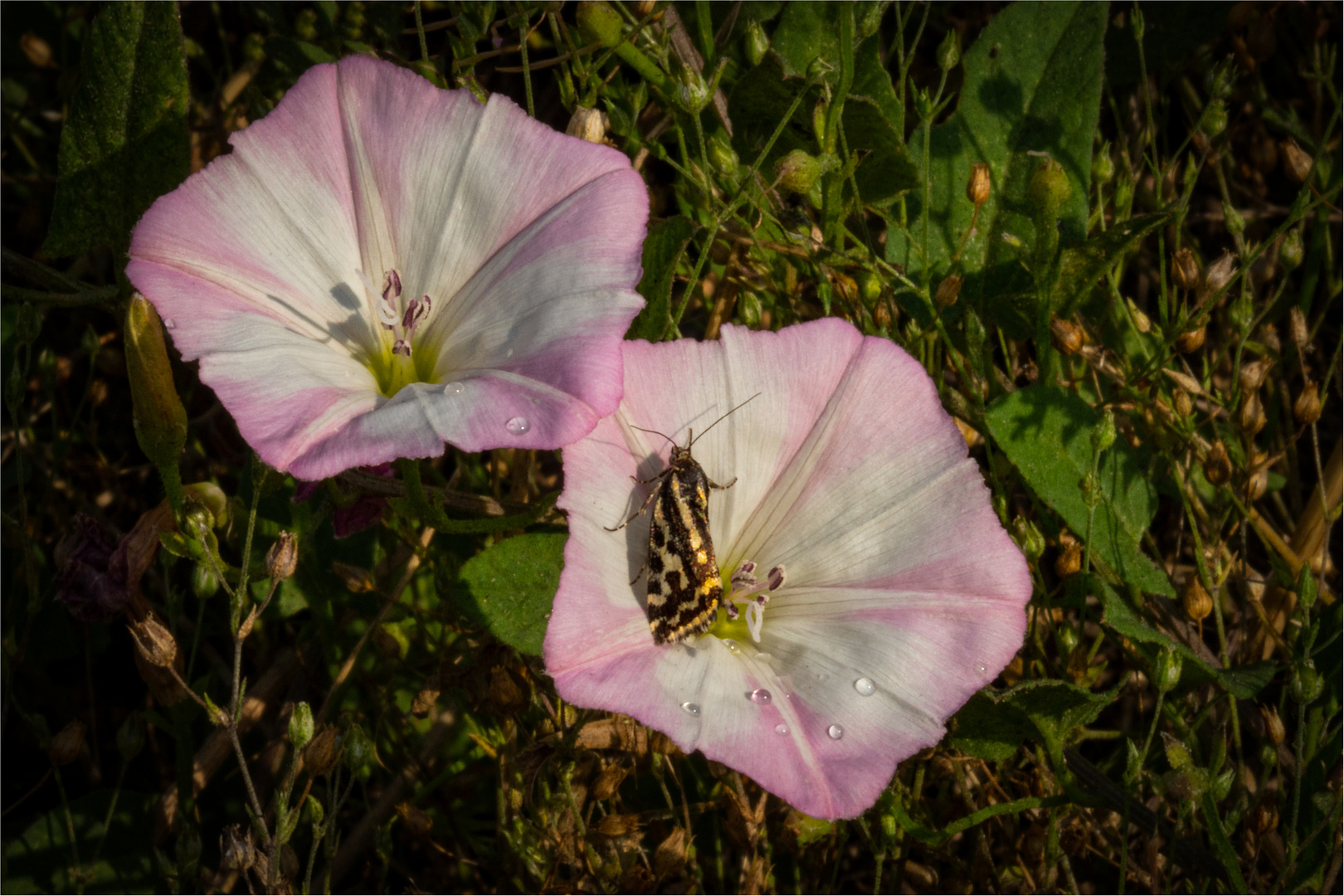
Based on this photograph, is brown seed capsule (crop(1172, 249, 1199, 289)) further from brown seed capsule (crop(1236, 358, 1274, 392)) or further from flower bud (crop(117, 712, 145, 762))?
flower bud (crop(117, 712, 145, 762))

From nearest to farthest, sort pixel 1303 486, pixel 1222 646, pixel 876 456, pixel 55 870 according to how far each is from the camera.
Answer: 1. pixel 876 456
2. pixel 1222 646
3. pixel 55 870
4. pixel 1303 486

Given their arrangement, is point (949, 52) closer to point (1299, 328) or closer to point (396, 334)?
point (1299, 328)

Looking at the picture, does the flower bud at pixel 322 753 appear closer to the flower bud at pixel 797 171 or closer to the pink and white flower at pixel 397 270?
the pink and white flower at pixel 397 270

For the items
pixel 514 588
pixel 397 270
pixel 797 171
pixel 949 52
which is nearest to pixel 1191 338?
pixel 949 52

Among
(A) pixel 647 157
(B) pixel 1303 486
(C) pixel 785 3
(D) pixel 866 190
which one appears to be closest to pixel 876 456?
(D) pixel 866 190

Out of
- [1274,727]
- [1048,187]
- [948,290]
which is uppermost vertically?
[1048,187]

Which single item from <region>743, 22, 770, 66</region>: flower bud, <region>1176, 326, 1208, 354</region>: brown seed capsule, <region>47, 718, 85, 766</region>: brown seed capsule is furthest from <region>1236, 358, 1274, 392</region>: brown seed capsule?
<region>47, 718, 85, 766</region>: brown seed capsule

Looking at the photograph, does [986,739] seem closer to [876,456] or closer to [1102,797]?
[1102,797]
